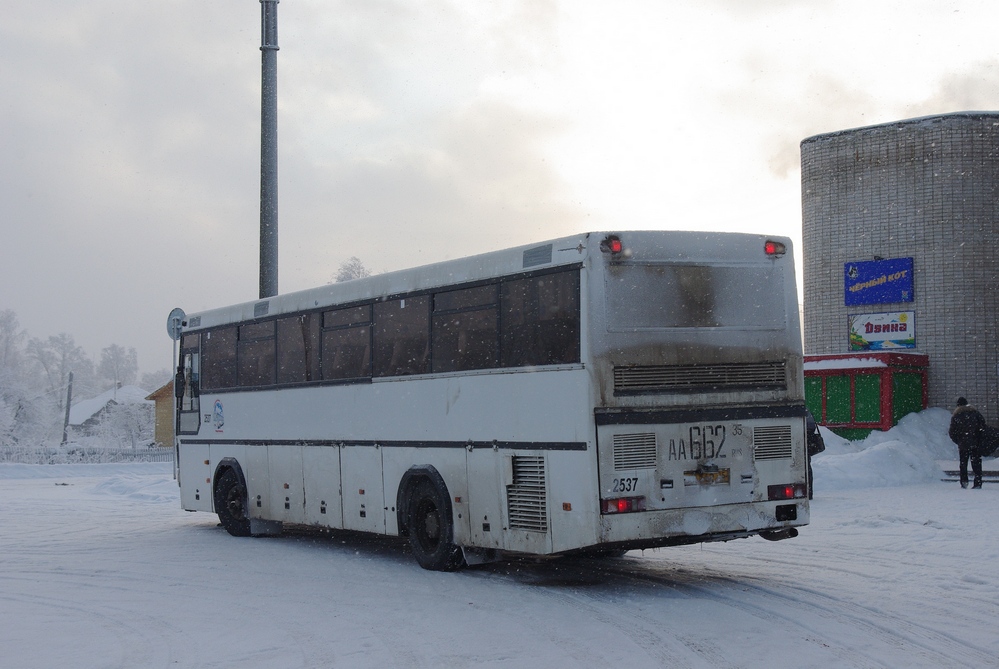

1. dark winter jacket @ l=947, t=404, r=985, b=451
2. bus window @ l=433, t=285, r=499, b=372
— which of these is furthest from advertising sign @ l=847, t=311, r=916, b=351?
bus window @ l=433, t=285, r=499, b=372

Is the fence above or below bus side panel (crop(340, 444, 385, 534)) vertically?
below

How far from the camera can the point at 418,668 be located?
7.88 metres

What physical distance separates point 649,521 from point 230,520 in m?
9.09

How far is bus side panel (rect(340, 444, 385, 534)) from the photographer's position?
14.2 metres

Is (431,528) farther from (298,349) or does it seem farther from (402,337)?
(298,349)

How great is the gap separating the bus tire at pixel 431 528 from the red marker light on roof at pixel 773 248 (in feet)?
14.0

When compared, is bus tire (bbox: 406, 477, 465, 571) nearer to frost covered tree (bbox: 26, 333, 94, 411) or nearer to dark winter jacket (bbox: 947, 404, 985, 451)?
dark winter jacket (bbox: 947, 404, 985, 451)

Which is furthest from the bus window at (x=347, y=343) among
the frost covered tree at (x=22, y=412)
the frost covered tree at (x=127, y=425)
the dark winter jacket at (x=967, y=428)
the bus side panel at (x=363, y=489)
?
the frost covered tree at (x=127, y=425)

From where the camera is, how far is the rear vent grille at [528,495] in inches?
441

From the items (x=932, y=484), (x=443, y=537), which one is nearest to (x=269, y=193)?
(x=443, y=537)

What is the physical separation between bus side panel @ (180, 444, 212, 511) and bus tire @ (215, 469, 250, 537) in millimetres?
425

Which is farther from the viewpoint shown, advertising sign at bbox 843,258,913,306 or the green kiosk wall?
advertising sign at bbox 843,258,913,306

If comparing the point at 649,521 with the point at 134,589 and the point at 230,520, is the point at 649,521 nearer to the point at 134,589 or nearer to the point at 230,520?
the point at 134,589

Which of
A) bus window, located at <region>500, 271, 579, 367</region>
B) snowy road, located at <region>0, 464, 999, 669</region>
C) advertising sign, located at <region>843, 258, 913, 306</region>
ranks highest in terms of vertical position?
advertising sign, located at <region>843, 258, 913, 306</region>
